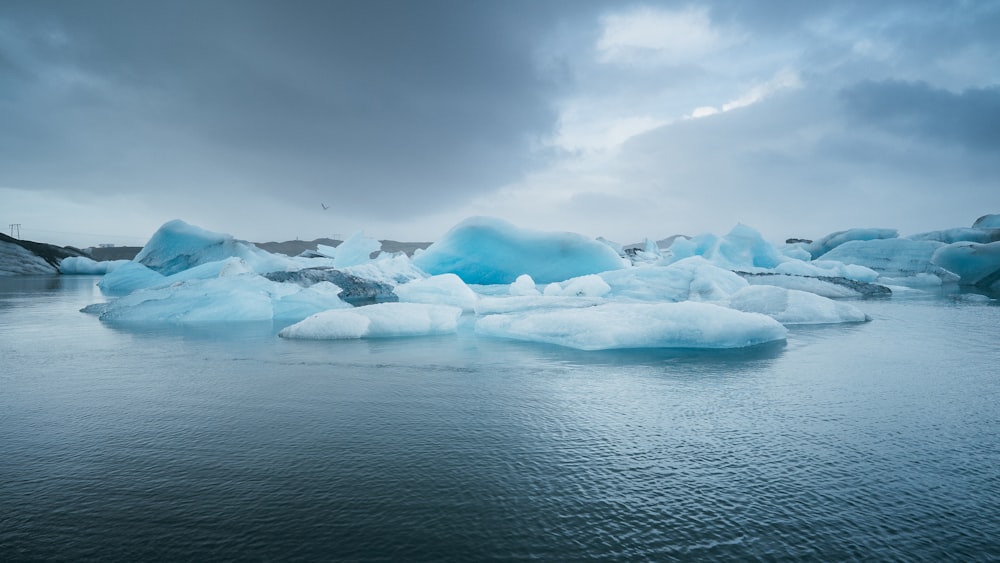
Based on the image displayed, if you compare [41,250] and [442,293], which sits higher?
[41,250]

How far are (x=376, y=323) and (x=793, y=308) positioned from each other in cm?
685

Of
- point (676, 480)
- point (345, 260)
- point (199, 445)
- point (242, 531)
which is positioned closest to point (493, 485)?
point (676, 480)

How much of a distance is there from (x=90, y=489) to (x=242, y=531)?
91 centimetres

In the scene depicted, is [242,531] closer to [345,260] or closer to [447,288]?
[447,288]

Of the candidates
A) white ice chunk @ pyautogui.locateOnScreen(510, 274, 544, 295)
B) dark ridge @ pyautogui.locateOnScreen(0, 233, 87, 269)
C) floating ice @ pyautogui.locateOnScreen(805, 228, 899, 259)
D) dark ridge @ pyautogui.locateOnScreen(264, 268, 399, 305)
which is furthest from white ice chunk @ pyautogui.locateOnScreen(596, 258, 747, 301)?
dark ridge @ pyautogui.locateOnScreen(0, 233, 87, 269)

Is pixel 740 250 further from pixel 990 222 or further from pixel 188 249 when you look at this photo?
pixel 990 222

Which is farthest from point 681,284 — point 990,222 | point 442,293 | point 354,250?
point 990,222

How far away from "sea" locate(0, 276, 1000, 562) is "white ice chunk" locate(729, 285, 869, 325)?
3660mm

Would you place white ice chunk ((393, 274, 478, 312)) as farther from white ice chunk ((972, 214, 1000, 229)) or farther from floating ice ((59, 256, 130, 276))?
white ice chunk ((972, 214, 1000, 229))

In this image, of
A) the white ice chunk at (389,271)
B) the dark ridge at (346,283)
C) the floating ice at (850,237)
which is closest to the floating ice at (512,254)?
the white ice chunk at (389,271)

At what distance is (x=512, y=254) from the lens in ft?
56.0

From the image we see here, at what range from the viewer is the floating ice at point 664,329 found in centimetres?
634

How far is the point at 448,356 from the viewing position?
230 inches

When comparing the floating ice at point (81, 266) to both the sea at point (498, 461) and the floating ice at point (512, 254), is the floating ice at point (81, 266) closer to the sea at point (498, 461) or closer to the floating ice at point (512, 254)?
the floating ice at point (512, 254)
